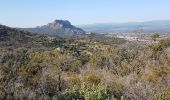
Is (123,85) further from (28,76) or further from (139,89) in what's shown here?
(28,76)

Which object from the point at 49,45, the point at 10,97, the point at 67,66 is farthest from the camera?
the point at 49,45

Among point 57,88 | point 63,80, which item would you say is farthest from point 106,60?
point 57,88

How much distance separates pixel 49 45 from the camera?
135 metres

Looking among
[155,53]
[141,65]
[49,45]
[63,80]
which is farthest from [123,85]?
[49,45]

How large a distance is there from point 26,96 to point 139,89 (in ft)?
37.1

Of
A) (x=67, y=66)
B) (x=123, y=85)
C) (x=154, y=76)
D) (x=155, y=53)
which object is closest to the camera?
(x=123, y=85)

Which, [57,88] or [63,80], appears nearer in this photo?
[57,88]

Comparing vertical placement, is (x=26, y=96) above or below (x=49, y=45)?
above

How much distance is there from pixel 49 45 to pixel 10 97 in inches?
3940

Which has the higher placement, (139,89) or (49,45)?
(139,89)

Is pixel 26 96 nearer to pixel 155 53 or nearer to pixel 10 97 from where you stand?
pixel 10 97

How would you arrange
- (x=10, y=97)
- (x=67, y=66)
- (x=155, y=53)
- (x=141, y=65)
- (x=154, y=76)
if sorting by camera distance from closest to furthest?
(x=10, y=97) → (x=154, y=76) → (x=141, y=65) → (x=155, y=53) → (x=67, y=66)

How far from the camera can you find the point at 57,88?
4491 centimetres

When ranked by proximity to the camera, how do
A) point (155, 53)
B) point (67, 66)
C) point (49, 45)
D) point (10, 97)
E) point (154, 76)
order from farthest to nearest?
1. point (49, 45)
2. point (67, 66)
3. point (155, 53)
4. point (154, 76)
5. point (10, 97)
